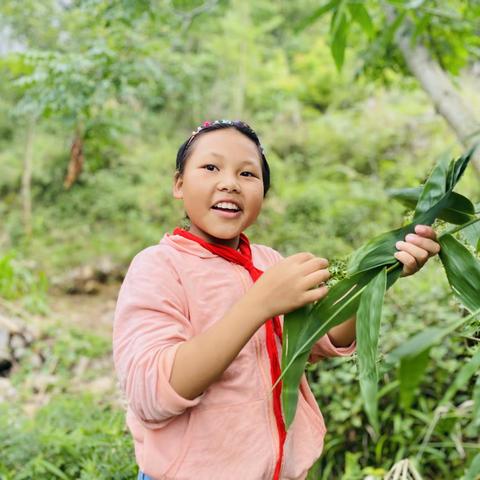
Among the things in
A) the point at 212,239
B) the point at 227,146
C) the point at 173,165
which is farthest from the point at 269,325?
the point at 173,165

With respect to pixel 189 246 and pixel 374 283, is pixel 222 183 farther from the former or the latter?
pixel 374 283

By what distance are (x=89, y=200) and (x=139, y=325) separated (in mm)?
6341

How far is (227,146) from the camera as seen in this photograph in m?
0.83

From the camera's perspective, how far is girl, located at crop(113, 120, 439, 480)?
63 centimetres

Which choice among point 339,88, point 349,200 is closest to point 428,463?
point 349,200

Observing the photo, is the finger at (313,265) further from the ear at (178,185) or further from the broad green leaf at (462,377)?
the ear at (178,185)

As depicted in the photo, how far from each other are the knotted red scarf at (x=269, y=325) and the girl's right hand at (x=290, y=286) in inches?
7.3

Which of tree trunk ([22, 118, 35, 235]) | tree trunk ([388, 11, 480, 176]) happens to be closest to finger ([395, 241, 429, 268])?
tree trunk ([388, 11, 480, 176])

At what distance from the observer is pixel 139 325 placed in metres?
0.73

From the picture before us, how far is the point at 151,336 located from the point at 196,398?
0.33ft

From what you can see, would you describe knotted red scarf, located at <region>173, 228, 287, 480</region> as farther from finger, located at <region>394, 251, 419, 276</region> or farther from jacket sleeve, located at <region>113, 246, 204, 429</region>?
finger, located at <region>394, 251, 419, 276</region>

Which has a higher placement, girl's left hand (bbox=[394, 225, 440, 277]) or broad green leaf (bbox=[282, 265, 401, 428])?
girl's left hand (bbox=[394, 225, 440, 277])

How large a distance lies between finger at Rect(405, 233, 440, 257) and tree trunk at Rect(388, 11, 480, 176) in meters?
1.18

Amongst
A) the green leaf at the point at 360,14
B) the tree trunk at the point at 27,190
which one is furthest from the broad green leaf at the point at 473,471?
the tree trunk at the point at 27,190
